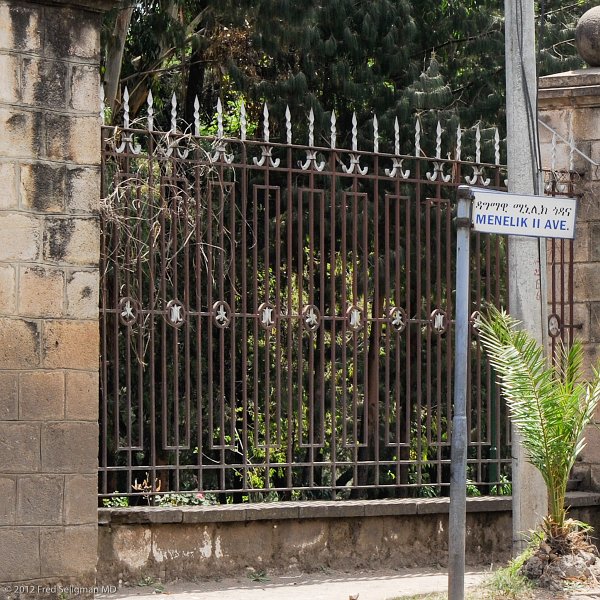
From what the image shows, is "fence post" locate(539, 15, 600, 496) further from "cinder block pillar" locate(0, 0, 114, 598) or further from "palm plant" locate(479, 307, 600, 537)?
"cinder block pillar" locate(0, 0, 114, 598)

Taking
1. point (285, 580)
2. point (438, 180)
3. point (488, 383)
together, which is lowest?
point (285, 580)

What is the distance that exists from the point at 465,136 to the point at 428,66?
92 cm

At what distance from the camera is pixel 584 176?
8.49 metres

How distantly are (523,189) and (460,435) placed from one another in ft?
5.55

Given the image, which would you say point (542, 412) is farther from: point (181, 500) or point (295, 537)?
point (181, 500)

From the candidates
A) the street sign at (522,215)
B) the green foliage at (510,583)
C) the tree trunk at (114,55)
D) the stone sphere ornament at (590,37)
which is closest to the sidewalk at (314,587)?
the green foliage at (510,583)

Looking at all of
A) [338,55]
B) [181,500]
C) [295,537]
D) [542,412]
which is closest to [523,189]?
[542,412]

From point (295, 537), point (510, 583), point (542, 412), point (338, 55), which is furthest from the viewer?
point (338, 55)

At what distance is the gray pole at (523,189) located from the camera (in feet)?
21.6

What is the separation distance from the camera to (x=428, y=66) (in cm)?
1155

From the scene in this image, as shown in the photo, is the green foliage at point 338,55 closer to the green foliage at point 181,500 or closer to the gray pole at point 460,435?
the green foliage at point 181,500

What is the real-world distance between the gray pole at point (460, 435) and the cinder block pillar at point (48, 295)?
6.04 ft

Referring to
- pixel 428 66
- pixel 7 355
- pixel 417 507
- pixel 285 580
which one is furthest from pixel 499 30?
pixel 7 355

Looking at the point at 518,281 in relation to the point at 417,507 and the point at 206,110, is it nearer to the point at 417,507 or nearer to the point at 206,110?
the point at 417,507
